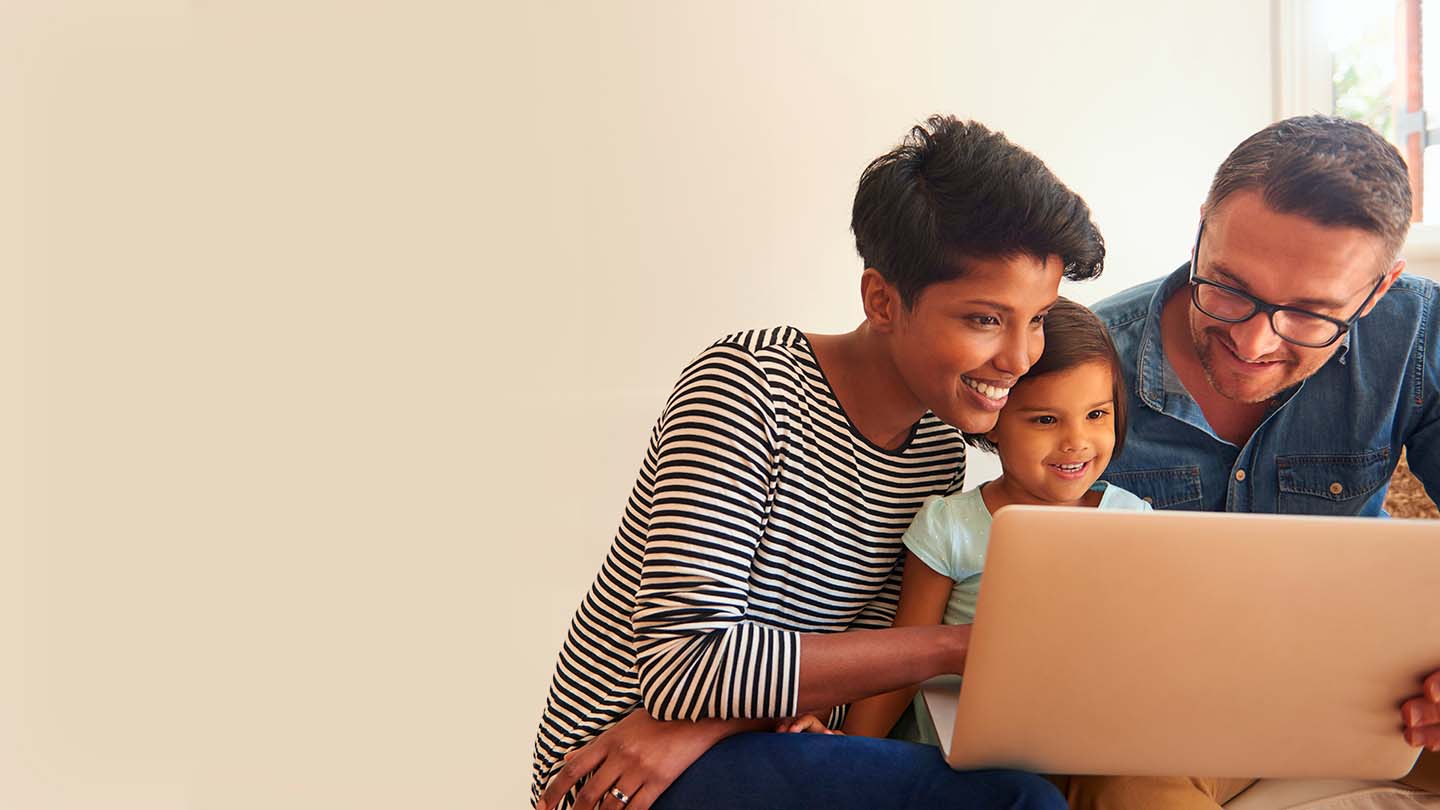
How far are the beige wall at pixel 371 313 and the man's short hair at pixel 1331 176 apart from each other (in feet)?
2.28

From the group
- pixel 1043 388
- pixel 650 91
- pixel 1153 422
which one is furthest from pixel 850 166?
pixel 1043 388

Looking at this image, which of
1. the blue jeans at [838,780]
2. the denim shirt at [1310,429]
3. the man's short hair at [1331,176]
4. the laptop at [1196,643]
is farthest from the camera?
the denim shirt at [1310,429]

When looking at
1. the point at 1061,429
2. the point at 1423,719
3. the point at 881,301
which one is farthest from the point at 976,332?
the point at 1423,719

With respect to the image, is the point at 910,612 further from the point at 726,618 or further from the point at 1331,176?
the point at 1331,176

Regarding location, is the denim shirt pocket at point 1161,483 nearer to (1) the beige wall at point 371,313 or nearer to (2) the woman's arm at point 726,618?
(2) the woman's arm at point 726,618

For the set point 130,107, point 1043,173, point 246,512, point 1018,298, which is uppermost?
point 130,107

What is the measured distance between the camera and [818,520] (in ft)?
3.77

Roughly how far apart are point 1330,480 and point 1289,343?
0.24 metres

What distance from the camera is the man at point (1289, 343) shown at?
1318mm

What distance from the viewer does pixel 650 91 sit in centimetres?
195

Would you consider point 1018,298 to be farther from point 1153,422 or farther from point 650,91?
point 650,91

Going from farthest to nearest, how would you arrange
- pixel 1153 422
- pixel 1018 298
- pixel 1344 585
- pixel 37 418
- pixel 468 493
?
pixel 468 493
pixel 37 418
pixel 1153 422
pixel 1018 298
pixel 1344 585

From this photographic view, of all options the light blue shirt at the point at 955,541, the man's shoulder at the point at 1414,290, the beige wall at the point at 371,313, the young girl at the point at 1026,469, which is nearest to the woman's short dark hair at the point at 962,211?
the young girl at the point at 1026,469

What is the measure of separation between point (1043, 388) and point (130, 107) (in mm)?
1394
